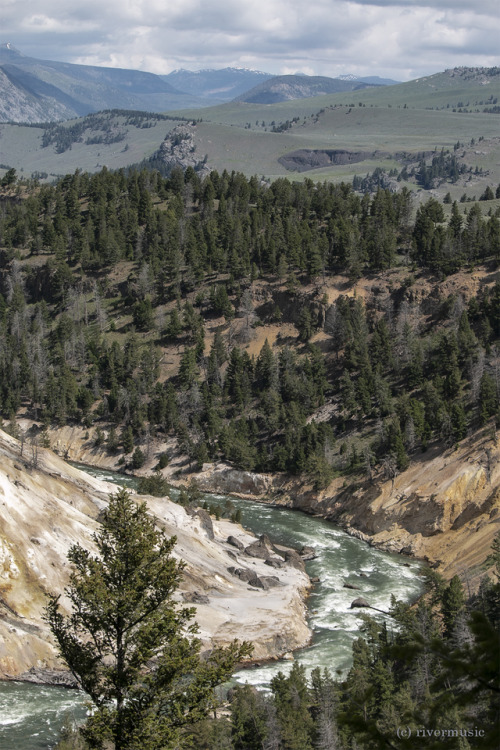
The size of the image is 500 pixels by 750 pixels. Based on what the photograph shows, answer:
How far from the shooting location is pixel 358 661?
5678cm

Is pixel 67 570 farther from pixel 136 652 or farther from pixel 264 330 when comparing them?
pixel 264 330

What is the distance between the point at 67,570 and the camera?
216 feet

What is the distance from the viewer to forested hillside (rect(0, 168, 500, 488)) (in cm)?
12156

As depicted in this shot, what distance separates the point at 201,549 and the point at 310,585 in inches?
470

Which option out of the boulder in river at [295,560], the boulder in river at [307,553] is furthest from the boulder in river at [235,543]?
the boulder in river at [307,553]

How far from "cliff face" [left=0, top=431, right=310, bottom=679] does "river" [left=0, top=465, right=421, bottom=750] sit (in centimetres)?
223

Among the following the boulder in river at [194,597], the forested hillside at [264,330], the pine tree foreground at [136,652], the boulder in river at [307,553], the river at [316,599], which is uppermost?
the forested hillside at [264,330]

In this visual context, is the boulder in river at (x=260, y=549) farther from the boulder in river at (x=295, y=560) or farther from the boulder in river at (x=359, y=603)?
the boulder in river at (x=359, y=603)

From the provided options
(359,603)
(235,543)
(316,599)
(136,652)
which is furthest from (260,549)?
(136,652)

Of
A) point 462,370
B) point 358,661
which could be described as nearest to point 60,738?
point 358,661

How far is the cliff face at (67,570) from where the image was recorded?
60.3 m

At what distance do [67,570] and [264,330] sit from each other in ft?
317

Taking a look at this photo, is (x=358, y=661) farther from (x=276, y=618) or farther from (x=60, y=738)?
(x=60, y=738)

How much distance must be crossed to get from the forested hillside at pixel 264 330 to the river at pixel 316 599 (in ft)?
40.6
